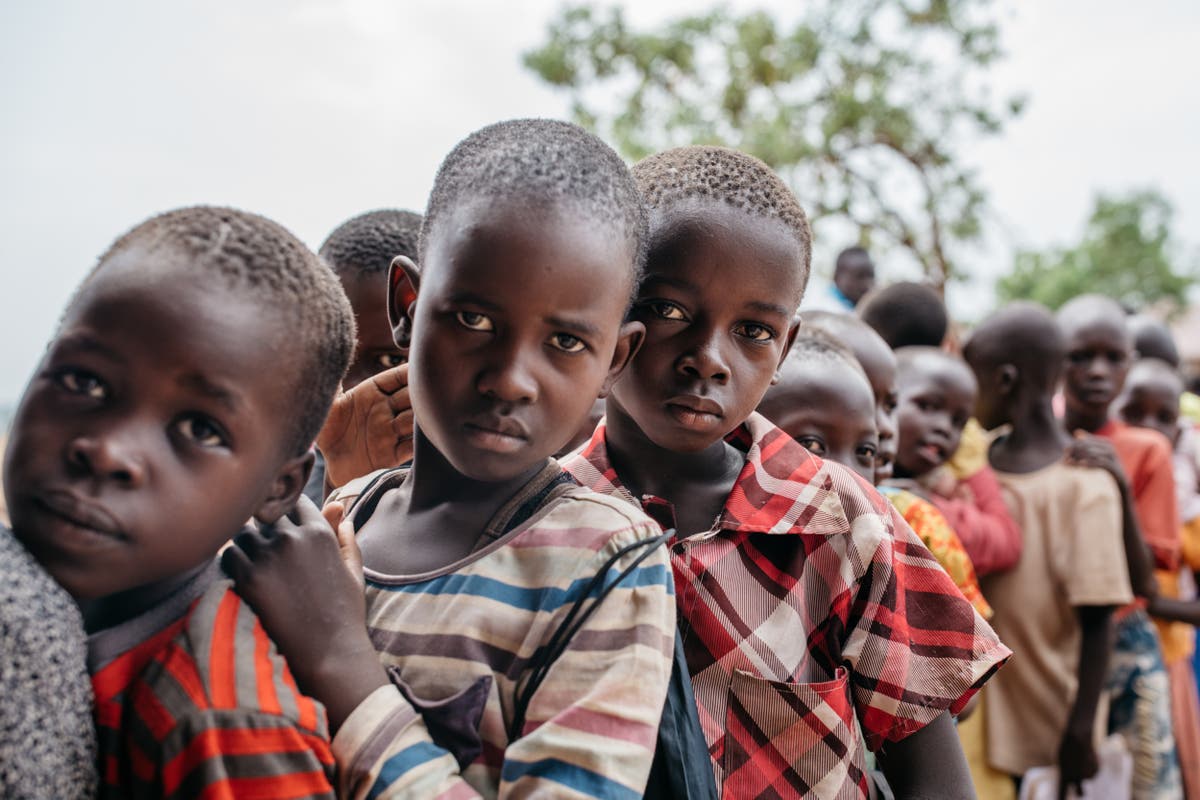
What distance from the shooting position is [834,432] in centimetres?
194

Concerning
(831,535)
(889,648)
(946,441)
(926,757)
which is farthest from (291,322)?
(946,441)

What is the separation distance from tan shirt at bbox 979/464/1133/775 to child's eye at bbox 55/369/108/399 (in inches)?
120

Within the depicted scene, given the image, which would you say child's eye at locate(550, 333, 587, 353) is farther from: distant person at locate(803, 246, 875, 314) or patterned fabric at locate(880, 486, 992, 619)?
distant person at locate(803, 246, 875, 314)

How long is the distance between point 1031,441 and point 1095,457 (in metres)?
0.24

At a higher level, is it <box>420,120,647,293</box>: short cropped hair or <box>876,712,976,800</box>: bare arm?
<box>420,120,647,293</box>: short cropped hair

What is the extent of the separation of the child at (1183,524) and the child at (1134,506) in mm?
283

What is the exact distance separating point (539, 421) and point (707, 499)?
481mm

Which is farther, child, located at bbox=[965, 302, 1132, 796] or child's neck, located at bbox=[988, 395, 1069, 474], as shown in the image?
child's neck, located at bbox=[988, 395, 1069, 474]

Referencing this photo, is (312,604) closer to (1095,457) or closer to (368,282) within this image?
(368,282)

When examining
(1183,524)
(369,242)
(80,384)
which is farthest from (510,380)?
(1183,524)

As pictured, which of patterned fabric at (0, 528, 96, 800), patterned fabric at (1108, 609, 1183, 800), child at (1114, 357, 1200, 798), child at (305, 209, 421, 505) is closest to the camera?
patterned fabric at (0, 528, 96, 800)

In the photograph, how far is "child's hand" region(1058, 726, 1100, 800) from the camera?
118 inches

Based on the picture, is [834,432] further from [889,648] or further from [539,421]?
[539,421]

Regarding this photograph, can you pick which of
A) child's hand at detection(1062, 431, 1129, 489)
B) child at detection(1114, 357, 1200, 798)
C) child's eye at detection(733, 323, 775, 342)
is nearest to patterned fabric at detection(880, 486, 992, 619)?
child's eye at detection(733, 323, 775, 342)
